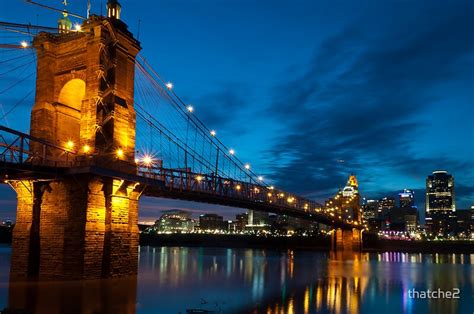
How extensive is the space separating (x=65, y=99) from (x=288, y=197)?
54.6 meters

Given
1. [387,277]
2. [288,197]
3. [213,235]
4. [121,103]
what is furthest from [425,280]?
[213,235]

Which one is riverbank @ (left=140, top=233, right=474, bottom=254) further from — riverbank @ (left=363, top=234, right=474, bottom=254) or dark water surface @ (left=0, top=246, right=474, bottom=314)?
dark water surface @ (left=0, top=246, right=474, bottom=314)

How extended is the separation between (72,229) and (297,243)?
435ft

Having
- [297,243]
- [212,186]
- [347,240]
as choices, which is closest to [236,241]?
[297,243]

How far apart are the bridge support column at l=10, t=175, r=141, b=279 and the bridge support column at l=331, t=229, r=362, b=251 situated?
102180 millimetres

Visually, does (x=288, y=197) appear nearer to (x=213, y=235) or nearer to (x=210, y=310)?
(x=210, y=310)

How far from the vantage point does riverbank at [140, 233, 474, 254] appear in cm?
14525

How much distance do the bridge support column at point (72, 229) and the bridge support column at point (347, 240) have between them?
10218 centimetres

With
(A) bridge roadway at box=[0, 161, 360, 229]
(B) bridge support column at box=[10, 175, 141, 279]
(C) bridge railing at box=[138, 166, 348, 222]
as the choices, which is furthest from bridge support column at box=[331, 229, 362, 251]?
(B) bridge support column at box=[10, 175, 141, 279]

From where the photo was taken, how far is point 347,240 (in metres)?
132

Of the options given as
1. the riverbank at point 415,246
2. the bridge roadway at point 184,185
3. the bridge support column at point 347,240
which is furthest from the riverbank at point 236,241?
the bridge roadway at point 184,185

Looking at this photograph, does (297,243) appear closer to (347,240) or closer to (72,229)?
(347,240)

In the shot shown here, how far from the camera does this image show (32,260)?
111 ft

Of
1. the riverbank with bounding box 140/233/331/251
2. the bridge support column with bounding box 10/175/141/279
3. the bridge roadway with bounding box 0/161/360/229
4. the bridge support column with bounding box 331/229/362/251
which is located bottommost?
the riverbank with bounding box 140/233/331/251
